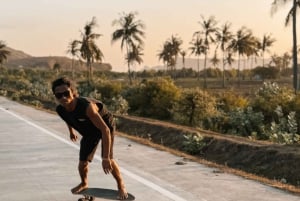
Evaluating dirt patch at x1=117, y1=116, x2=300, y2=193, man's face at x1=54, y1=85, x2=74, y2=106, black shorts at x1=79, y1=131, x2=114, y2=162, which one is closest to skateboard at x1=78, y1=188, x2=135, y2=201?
black shorts at x1=79, y1=131, x2=114, y2=162

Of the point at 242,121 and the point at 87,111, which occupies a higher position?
the point at 87,111

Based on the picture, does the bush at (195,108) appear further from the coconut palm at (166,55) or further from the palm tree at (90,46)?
the coconut palm at (166,55)

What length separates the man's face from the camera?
5.77 m

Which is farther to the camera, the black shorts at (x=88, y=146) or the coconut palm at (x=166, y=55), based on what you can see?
the coconut palm at (x=166, y=55)

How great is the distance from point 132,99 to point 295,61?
1057 cm

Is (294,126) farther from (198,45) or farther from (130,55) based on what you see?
(198,45)

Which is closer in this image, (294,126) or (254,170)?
(254,170)

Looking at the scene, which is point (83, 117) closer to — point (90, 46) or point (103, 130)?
point (103, 130)

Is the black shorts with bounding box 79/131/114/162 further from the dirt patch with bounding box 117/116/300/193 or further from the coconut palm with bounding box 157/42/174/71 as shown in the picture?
the coconut palm with bounding box 157/42/174/71

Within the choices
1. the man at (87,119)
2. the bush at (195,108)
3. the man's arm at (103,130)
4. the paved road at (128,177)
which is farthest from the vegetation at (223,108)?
the man's arm at (103,130)

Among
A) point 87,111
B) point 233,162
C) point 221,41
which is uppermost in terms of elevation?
point 221,41

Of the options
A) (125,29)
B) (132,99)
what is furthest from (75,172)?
(125,29)

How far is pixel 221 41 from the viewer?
3127 inches

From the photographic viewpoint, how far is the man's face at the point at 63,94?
5766mm
